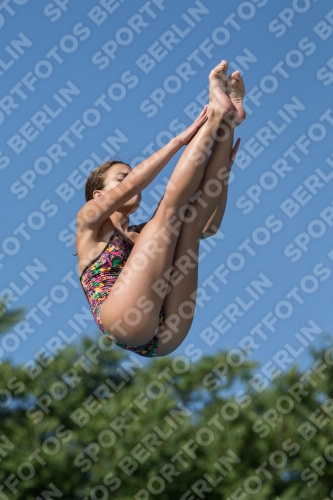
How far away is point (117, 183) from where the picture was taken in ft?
13.6

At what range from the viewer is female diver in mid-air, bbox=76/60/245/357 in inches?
146

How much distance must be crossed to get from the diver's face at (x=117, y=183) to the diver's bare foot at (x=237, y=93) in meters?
0.64

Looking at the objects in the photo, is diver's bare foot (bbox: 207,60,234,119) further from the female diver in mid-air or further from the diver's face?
the diver's face

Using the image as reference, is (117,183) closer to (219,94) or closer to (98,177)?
(98,177)

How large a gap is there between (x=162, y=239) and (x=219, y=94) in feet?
2.31

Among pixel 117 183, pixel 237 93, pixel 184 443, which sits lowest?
pixel 184 443

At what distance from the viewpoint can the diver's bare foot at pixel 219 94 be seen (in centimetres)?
373

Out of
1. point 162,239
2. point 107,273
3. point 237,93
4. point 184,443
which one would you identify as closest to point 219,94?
point 237,93

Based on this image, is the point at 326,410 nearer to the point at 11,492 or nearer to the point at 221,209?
the point at 11,492

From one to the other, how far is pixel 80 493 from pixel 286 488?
3.21 metres

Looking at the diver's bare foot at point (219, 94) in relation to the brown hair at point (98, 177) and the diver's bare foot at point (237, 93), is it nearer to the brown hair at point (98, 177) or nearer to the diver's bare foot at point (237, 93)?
the diver's bare foot at point (237, 93)

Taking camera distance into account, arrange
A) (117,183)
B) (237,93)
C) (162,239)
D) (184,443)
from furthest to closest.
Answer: (184,443)
(117,183)
(237,93)
(162,239)

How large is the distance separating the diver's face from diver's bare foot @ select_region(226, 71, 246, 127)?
2.09 feet

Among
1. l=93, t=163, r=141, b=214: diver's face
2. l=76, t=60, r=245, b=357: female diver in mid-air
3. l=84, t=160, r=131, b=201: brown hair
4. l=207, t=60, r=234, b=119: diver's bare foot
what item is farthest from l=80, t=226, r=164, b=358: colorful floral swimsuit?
l=207, t=60, r=234, b=119: diver's bare foot
